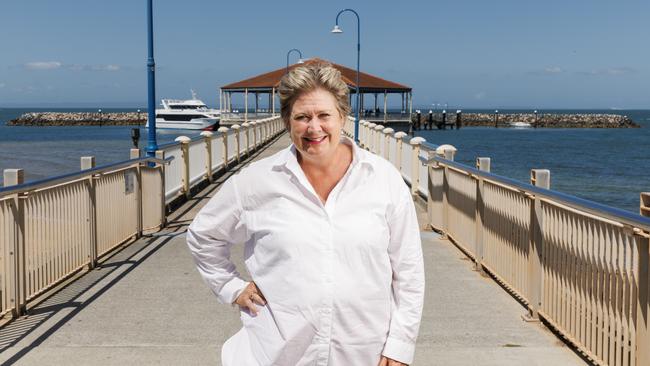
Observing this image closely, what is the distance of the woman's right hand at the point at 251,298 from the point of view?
2936 mm

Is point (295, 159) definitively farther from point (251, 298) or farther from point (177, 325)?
point (177, 325)

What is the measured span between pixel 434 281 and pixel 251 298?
541cm

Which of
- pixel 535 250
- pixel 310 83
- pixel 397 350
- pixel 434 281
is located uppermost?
pixel 310 83

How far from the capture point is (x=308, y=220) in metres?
2.78

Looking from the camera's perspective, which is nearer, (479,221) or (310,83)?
(310,83)

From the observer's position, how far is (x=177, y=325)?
641cm

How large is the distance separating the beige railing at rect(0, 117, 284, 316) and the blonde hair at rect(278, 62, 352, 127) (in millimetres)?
3974

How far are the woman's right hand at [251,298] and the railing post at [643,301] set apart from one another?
98.1 inches

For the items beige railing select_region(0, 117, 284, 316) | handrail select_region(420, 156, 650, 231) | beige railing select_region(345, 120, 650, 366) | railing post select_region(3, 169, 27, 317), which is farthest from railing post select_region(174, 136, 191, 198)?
railing post select_region(3, 169, 27, 317)

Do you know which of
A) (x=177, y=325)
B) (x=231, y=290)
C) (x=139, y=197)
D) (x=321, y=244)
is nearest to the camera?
(x=321, y=244)

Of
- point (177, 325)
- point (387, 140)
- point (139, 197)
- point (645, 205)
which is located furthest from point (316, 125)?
point (387, 140)

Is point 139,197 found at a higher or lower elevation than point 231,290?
lower

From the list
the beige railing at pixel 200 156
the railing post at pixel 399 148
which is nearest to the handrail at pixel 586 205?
the beige railing at pixel 200 156

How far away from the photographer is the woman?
277cm
